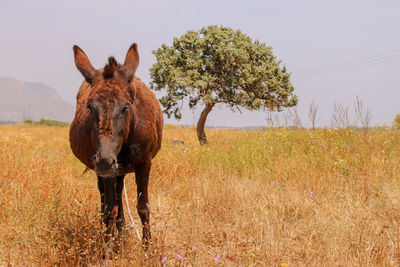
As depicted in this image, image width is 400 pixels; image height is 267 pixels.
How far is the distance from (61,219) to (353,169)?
5.38 meters

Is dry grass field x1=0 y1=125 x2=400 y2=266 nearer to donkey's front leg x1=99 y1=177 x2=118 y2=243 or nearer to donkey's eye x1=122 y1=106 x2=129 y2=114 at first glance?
donkey's front leg x1=99 y1=177 x2=118 y2=243

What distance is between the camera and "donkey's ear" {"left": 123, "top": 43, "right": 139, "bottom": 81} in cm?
319

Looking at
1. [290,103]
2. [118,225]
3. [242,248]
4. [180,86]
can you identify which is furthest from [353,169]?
[290,103]

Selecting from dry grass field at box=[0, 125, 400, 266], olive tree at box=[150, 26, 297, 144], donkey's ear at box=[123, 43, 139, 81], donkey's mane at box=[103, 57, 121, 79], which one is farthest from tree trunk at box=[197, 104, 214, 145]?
donkey's mane at box=[103, 57, 121, 79]

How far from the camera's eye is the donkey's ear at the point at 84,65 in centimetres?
321

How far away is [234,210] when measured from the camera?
480 centimetres

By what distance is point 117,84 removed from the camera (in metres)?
3.01

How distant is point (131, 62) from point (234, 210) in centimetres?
275

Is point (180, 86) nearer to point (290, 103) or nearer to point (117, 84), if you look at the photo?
point (290, 103)

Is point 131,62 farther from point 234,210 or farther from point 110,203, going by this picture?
point 234,210

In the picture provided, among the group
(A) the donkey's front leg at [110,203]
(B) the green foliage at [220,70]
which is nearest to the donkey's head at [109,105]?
(A) the donkey's front leg at [110,203]

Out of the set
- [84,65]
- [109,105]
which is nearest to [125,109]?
[109,105]

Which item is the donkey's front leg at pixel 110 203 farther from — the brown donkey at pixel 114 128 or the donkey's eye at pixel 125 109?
the donkey's eye at pixel 125 109

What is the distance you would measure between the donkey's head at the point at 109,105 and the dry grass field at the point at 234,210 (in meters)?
0.82
